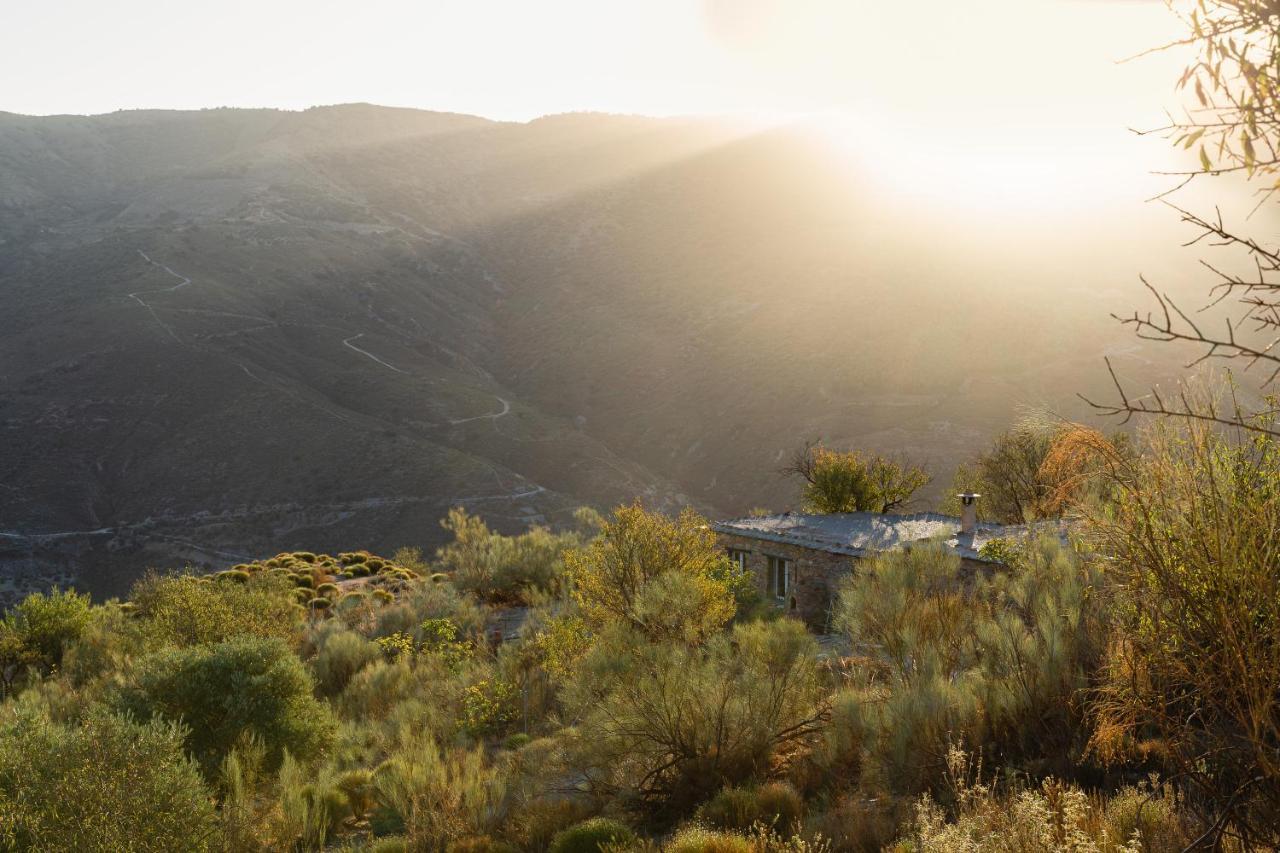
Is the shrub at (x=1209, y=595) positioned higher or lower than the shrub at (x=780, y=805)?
higher

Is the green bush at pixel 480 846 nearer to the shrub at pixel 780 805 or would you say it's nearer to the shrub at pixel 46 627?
the shrub at pixel 780 805

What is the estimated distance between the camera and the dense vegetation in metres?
5.26

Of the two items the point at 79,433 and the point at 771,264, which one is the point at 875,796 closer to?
the point at 79,433

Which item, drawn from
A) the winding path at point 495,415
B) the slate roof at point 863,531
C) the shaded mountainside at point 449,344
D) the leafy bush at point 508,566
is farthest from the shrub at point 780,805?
the winding path at point 495,415

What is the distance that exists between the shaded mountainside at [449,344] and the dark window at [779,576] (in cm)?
2858

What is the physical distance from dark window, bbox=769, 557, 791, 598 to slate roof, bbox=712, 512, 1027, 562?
563 mm

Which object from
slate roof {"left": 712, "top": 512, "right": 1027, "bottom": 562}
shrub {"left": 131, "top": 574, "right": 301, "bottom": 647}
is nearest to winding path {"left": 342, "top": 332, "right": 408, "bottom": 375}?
slate roof {"left": 712, "top": 512, "right": 1027, "bottom": 562}

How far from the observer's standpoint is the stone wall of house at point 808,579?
1995cm

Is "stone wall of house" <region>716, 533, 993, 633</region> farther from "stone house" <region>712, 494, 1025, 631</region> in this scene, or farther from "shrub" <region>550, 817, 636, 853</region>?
"shrub" <region>550, 817, 636, 853</region>

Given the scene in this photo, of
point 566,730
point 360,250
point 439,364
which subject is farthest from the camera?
point 360,250

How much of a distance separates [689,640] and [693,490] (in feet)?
158

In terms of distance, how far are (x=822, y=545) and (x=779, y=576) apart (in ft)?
7.57

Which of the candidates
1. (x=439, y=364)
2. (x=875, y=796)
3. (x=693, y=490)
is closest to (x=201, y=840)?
(x=875, y=796)

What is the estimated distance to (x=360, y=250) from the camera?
90750 millimetres
